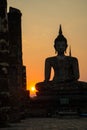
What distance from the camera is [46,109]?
70.8 feet

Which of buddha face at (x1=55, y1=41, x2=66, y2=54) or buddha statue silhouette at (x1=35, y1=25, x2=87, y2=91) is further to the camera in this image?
buddha face at (x1=55, y1=41, x2=66, y2=54)

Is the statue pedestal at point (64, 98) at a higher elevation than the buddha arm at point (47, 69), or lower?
lower

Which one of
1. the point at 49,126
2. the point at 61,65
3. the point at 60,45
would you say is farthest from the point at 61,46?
the point at 49,126

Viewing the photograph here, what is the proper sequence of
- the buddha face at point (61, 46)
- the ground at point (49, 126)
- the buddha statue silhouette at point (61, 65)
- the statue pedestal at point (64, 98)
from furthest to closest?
the buddha face at point (61, 46), the buddha statue silhouette at point (61, 65), the statue pedestal at point (64, 98), the ground at point (49, 126)

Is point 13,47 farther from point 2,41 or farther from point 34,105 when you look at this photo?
point 2,41

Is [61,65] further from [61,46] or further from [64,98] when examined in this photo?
[64,98]

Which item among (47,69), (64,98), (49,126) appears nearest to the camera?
(49,126)

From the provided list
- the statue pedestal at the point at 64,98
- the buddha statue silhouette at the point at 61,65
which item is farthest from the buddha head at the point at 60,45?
the statue pedestal at the point at 64,98

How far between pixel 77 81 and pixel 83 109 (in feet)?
10.7

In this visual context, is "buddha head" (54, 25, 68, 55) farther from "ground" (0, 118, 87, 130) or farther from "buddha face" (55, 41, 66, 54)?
"ground" (0, 118, 87, 130)

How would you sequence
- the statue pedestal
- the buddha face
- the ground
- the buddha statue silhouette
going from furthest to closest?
the buddha face
the buddha statue silhouette
the statue pedestal
the ground

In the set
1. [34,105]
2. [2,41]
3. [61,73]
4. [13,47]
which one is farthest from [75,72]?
[2,41]

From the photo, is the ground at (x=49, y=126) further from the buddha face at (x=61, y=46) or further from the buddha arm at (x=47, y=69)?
the buddha face at (x=61, y=46)

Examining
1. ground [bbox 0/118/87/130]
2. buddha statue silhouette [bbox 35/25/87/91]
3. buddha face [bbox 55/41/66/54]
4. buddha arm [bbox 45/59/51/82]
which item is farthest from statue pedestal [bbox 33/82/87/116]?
ground [bbox 0/118/87/130]
